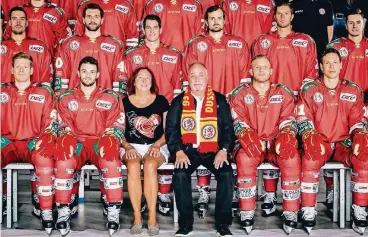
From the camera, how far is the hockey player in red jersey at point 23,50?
6105mm

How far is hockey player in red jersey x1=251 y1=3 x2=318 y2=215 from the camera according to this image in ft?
20.0

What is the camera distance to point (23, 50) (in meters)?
6.13

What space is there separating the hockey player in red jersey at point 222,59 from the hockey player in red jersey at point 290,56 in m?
0.28

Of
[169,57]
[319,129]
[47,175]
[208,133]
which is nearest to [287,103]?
[319,129]

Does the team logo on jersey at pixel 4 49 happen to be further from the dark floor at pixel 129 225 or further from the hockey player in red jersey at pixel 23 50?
→ the dark floor at pixel 129 225

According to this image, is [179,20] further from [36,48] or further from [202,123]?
[202,123]

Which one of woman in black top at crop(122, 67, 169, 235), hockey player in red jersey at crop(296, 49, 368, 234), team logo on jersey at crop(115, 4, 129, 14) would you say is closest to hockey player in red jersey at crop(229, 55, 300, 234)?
hockey player in red jersey at crop(296, 49, 368, 234)

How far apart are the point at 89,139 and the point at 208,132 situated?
1024 millimetres

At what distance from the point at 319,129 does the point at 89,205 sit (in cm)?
228

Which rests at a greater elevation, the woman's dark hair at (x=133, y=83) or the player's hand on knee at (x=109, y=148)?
the woman's dark hair at (x=133, y=83)

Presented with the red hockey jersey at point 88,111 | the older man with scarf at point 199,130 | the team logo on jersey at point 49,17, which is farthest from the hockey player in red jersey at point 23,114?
the team logo on jersey at point 49,17

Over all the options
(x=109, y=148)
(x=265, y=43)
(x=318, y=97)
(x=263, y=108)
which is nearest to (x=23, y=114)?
(x=109, y=148)

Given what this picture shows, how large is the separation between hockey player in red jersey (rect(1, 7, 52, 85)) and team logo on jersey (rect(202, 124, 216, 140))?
1859 mm

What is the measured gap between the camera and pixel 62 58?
6.07m
